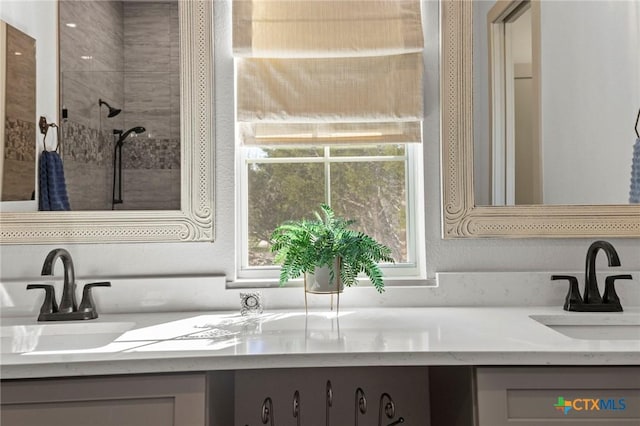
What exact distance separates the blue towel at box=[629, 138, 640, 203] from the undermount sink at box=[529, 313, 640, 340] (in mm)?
444

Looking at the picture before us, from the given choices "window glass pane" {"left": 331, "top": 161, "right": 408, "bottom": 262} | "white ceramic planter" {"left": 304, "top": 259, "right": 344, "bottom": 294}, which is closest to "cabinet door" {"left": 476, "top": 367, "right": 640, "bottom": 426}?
"white ceramic planter" {"left": 304, "top": 259, "right": 344, "bottom": 294}

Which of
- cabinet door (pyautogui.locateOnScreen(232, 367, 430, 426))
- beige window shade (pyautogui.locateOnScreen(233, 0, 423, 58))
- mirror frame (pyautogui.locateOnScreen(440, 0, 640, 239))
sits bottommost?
cabinet door (pyautogui.locateOnScreen(232, 367, 430, 426))

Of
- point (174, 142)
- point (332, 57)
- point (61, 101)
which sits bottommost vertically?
point (174, 142)

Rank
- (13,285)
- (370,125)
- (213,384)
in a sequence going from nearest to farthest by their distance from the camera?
(213,384)
(13,285)
(370,125)

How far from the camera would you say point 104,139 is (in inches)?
76.0

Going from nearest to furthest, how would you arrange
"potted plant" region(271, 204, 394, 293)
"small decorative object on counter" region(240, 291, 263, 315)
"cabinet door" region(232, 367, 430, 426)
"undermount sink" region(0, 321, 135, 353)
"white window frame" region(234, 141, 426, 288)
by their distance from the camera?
"undermount sink" region(0, 321, 135, 353), "potted plant" region(271, 204, 394, 293), "small decorative object on counter" region(240, 291, 263, 315), "cabinet door" region(232, 367, 430, 426), "white window frame" region(234, 141, 426, 288)

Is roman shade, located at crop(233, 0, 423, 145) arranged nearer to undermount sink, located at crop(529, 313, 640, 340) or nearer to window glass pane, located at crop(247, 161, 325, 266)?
window glass pane, located at crop(247, 161, 325, 266)

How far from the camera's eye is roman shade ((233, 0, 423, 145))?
6.46 feet

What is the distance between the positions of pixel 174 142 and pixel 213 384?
0.92m

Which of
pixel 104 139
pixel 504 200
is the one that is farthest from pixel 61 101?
pixel 504 200

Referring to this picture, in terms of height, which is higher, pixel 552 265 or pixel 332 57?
pixel 332 57

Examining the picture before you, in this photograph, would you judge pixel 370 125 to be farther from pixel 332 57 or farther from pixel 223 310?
pixel 223 310

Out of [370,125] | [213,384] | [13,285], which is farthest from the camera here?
[370,125]

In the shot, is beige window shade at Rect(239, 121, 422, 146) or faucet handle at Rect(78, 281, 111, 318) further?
beige window shade at Rect(239, 121, 422, 146)
